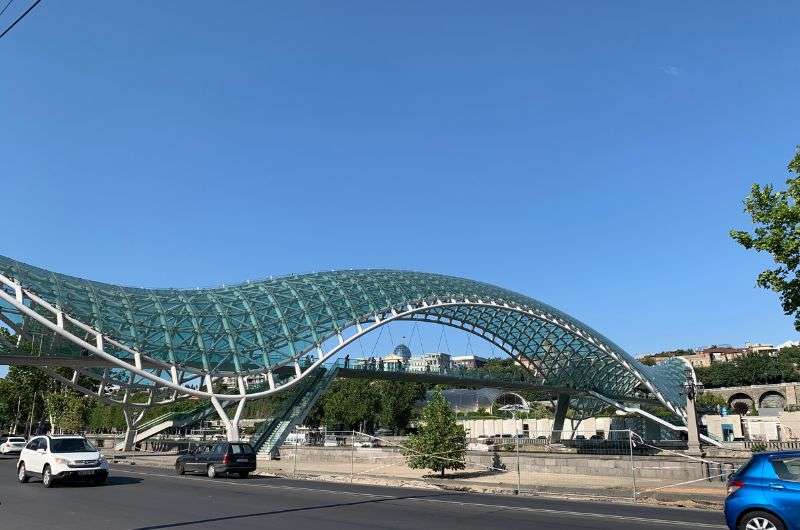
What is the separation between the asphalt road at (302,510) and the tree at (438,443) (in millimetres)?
7790

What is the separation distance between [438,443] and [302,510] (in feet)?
50.0

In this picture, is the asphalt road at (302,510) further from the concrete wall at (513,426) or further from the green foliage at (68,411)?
the concrete wall at (513,426)

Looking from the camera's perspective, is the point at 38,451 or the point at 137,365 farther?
the point at 137,365

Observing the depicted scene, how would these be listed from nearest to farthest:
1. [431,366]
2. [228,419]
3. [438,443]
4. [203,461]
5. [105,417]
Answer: [203,461] < [438,443] < [228,419] < [105,417] < [431,366]

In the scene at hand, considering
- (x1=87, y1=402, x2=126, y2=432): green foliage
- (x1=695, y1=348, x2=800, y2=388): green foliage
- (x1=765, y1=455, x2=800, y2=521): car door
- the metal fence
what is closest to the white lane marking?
(x1=765, y1=455, x2=800, y2=521): car door

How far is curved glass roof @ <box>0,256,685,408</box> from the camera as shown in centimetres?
4128

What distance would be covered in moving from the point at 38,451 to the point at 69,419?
62383mm

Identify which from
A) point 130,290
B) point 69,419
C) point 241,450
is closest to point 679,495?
point 241,450

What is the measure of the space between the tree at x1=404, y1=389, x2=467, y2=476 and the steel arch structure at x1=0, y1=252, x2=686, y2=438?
1754 cm

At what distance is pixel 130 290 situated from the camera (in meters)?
48.8

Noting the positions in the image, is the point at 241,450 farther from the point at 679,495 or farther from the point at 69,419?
the point at 69,419

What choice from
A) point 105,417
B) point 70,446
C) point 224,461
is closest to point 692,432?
point 224,461

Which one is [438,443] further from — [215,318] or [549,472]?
[215,318]

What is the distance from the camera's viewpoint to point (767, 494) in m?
10.2
